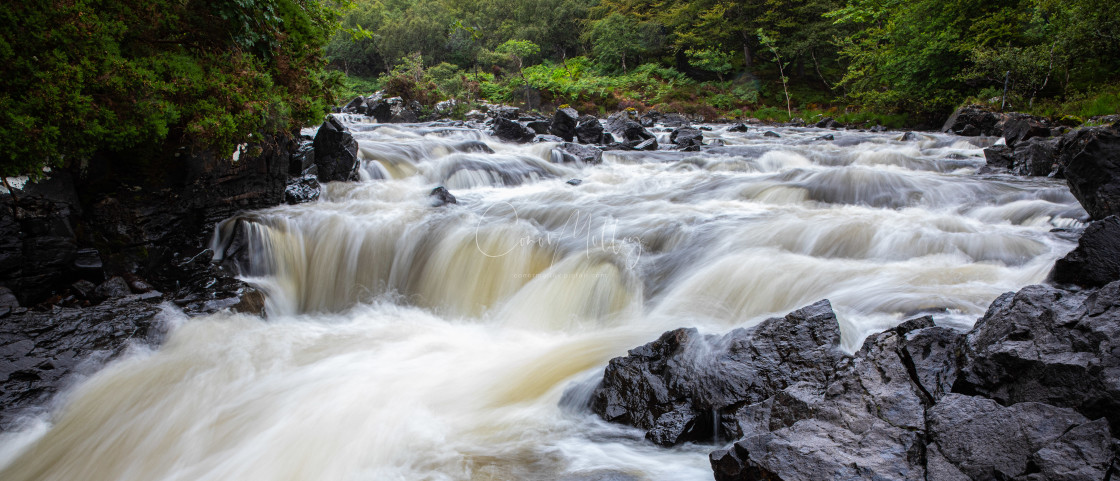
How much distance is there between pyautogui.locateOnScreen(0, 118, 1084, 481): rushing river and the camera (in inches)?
136

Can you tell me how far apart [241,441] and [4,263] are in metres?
2.92

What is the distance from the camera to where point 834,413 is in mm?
2426

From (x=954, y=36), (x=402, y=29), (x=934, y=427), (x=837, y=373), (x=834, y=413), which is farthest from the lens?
(x=402, y=29)

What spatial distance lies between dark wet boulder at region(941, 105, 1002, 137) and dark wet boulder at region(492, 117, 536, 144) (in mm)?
12600

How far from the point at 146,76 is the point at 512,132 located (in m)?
11.3

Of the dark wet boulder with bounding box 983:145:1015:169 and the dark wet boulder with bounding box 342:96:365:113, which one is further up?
the dark wet boulder with bounding box 342:96:365:113

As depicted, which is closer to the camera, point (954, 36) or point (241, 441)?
point (241, 441)

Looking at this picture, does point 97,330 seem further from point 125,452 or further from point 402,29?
point 402,29

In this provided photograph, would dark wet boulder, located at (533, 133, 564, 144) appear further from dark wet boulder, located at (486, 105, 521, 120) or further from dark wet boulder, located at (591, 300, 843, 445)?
dark wet boulder, located at (591, 300, 843, 445)

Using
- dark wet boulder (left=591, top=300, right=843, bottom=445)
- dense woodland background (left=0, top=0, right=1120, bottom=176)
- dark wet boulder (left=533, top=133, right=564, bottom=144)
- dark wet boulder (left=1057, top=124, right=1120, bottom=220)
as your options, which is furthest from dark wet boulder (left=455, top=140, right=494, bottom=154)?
dark wet boulder (left=1057, top=124, right=1120, bottom=220)

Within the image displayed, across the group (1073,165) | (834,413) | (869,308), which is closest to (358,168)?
(869,308)

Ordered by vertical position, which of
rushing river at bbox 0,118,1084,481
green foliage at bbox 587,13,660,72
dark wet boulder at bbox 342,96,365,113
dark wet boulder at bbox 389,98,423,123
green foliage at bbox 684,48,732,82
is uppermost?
green foliage at bbox 587,13,660,72

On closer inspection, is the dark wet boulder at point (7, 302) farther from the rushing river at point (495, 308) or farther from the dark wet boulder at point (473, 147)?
the dark wet boulder at point (473, 147)

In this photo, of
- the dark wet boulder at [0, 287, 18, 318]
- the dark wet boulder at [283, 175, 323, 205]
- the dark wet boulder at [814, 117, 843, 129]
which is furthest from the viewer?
the dark wet boulder at [814, 117, 843, 129]
